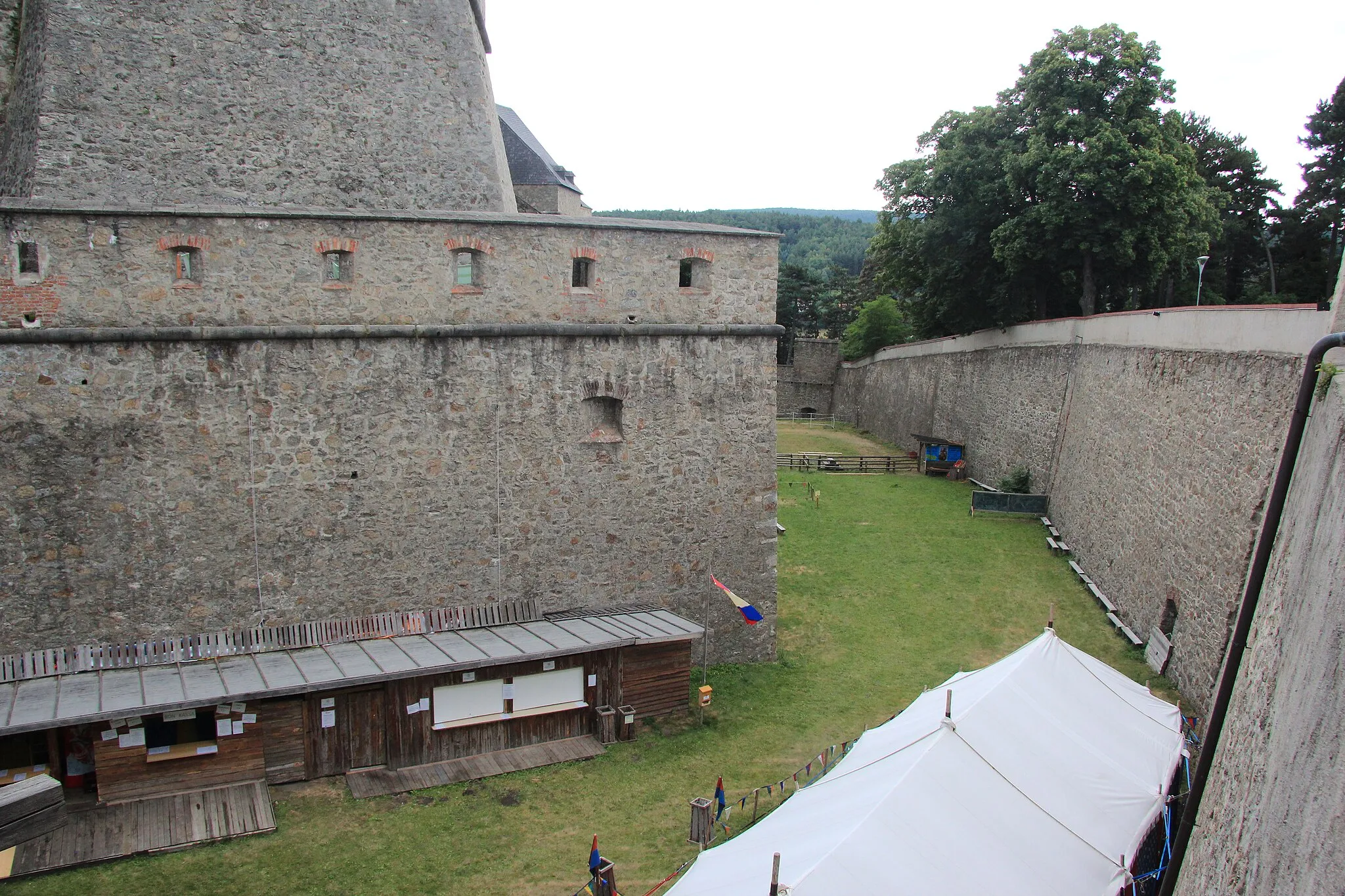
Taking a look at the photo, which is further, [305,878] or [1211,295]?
[1211,295]

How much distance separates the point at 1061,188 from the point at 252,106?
1950 centimetres

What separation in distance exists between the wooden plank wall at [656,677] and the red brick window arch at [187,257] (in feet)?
21.6

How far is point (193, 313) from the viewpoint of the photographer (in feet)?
34.5

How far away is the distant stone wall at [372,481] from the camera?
10.1 m

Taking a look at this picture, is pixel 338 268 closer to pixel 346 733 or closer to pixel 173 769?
pixel 346 733

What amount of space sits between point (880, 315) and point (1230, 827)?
4016cm

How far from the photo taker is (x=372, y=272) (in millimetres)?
11227

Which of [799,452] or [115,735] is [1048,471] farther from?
[115,735]

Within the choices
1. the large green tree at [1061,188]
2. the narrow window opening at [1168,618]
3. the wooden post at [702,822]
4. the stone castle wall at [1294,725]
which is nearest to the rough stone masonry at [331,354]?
the wooden post at [702,822]

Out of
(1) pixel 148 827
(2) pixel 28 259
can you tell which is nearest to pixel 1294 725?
(1) pixel 148 827

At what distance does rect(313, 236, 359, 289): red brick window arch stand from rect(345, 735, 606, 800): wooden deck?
5.62m

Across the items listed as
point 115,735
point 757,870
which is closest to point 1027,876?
point 757,870

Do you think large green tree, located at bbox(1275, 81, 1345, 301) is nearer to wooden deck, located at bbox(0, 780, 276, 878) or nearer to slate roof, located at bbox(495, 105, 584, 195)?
slate roof, located at bbox(495, 105, 584, 195)

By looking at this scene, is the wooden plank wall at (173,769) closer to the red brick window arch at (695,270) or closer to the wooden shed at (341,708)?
the wooden shed at (341,708)
